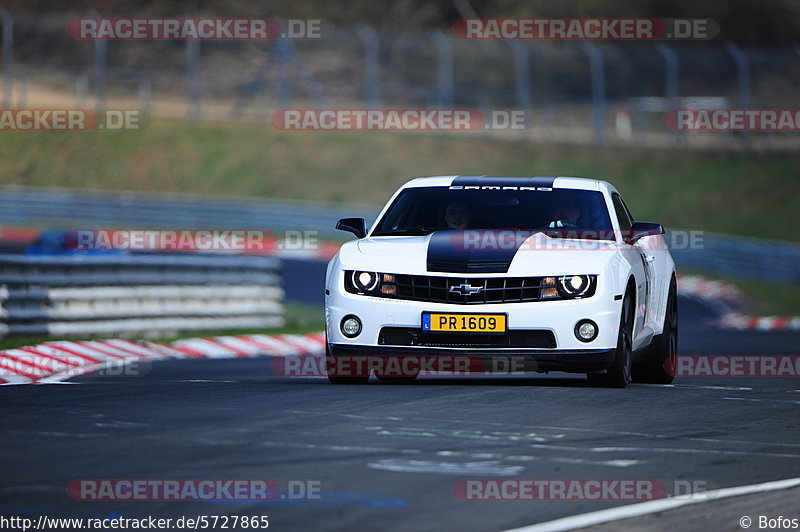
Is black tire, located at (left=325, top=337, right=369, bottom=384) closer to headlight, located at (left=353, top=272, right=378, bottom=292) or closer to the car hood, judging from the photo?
headlight, located at (left=353, top=272, right=378, bottom=292)

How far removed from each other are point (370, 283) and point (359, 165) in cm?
3418

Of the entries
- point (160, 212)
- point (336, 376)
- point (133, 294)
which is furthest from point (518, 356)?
point (160, 212)

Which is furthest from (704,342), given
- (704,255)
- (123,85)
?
(123,85)

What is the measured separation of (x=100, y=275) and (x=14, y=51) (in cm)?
4349

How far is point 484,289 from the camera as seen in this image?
33.0ft

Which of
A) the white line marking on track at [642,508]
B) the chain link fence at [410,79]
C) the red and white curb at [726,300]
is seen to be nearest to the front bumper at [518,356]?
the white line marking on track at [642,508]

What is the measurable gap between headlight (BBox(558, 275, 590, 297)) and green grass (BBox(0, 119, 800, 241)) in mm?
30449

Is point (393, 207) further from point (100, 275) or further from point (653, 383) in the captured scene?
point (100, 275)

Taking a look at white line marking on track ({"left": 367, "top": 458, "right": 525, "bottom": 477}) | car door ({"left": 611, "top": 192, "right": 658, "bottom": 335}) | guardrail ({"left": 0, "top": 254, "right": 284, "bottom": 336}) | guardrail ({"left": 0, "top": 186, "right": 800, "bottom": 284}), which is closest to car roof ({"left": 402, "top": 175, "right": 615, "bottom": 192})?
car door ({"left": 611, "top": 192, "right": 658, "bottom": 335})

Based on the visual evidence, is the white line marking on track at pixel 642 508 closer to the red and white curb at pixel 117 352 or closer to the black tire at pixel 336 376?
the black tire at pixel 336 376

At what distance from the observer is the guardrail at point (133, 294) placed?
16047 mm

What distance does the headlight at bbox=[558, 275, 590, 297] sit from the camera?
33.3 feet

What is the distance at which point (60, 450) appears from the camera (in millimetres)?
7066

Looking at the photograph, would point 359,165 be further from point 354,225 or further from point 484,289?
point 484,289
